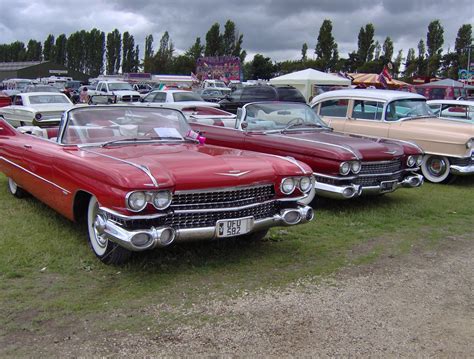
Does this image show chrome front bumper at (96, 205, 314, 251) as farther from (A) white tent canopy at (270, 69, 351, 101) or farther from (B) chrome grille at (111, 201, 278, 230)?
(A) white tent canopy at (270, 69, 351, 101)

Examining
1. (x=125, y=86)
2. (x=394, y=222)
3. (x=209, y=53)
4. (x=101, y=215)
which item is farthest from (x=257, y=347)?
(x=209, y=53)

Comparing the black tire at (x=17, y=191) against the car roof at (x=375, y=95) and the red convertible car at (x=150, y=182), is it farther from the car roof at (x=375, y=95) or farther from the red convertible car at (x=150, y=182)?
the car roof at (x=375, y=95)

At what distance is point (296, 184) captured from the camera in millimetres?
4691

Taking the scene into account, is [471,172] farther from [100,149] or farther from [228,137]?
[100,149]

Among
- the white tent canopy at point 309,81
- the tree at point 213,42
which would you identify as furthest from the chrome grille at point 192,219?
the tree at point 213,42

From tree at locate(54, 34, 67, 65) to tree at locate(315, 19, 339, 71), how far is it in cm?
5861

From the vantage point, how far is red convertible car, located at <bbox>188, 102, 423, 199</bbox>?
6270 millimetres

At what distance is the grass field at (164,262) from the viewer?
362 centimetres

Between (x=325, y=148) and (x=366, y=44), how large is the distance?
73252 mm

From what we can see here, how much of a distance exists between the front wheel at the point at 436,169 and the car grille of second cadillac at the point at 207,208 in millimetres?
5752

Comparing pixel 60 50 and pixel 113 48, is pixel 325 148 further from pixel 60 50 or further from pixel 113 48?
pixel 60 50

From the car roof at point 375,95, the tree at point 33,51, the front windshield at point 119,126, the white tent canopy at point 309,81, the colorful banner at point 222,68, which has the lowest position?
the front windshield at point 119,126

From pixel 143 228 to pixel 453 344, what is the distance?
91.6 inches

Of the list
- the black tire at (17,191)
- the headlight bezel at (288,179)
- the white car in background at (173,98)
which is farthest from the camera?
the white car in background at (173,98)
